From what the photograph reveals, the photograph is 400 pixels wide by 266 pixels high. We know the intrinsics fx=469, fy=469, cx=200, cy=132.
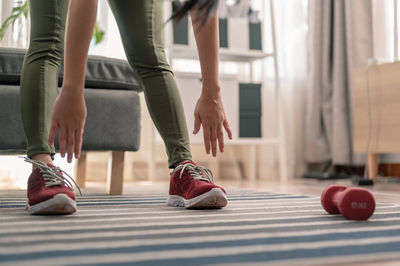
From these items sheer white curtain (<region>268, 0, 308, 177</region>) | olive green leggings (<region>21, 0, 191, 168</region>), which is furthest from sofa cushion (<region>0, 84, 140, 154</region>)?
sheer white curtain (<region>268, 0, 308, 177</region>)

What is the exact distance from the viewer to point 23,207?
115 cm

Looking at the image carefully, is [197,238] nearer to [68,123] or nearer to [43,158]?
[68,123]

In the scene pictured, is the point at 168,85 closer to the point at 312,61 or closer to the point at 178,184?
the point at 178,184

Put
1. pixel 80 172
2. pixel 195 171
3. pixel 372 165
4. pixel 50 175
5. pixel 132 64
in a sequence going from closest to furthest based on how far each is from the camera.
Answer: pixel 50 175 < pixel 195 171 < pixel 132 64 < pixel 80 172 < pixel 372 165

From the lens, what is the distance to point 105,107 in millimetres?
1555

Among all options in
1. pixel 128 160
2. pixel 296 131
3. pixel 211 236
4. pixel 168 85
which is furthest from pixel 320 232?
pixel 296 131

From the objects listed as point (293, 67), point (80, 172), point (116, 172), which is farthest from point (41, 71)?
point (293, 67)

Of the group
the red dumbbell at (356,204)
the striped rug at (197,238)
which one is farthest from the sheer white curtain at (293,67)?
the red dumbbell at (356,204)

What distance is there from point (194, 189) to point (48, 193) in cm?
32

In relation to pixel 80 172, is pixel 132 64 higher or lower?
higher

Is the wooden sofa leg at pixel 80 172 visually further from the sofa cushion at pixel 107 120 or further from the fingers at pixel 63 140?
the fingers at pixel 63 140

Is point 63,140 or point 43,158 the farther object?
point 43,158

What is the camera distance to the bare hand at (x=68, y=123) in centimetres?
91

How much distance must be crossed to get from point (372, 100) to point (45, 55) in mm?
1918
